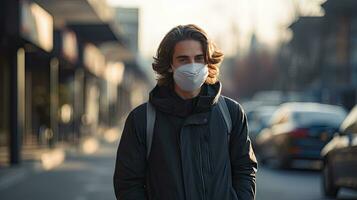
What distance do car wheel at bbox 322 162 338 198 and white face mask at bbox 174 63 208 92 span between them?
32.3ft

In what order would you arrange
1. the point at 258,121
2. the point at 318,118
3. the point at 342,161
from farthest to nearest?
1. the point at 258,121
2. the point at 318,118
3. the point at 342,161

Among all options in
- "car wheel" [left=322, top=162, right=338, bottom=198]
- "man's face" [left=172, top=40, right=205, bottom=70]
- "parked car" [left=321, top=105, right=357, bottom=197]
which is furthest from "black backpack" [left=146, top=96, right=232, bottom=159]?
"car wheel" [left=322, top=162, right=338, bottom=198]

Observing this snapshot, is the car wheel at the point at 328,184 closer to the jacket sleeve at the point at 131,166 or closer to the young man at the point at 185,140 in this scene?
the young man at the point at 185,140

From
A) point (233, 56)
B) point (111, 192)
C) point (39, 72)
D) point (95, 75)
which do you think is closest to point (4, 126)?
point (39, 72)

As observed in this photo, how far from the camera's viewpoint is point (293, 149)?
65.7 ft

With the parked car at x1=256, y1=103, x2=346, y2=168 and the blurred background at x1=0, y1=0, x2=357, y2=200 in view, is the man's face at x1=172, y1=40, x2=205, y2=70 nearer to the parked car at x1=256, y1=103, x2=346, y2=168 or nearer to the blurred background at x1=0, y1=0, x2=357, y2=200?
the blurred background at x1=0, y1=0, x2=357, y2=200

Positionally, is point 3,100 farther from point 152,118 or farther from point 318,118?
point 152,118

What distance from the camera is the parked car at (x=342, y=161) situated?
12.6 meters

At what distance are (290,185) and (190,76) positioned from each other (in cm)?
1308

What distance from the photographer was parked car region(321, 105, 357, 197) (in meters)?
12.6

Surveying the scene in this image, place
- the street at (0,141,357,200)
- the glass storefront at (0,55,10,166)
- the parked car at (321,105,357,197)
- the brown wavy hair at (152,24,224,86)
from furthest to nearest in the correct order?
the glass storefront at (0,55,10,166), the street at (0,141,357,200), the parked car at (321,105,357,197), the brown wavy hair at (152,24,224,86)

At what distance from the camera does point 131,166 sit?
4109 millimetres

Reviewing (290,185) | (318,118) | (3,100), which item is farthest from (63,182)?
(3,100)

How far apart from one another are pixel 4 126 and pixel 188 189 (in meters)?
28.3
